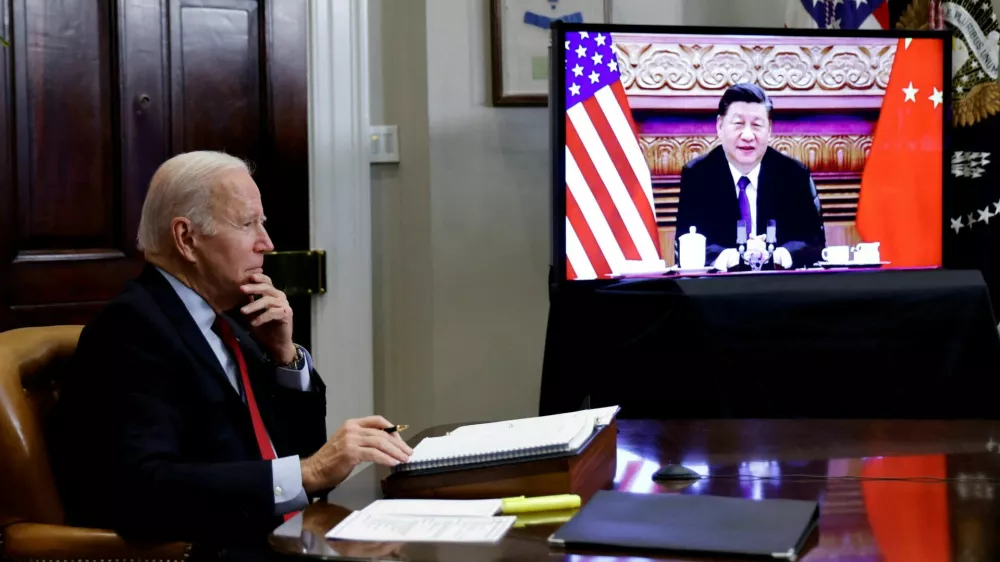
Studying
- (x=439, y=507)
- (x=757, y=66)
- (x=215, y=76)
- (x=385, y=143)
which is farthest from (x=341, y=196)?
(x=439, y=507)

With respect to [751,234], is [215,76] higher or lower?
higher

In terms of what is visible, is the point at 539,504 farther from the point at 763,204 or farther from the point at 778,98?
the point at 778,98

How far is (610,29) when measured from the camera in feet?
9.21

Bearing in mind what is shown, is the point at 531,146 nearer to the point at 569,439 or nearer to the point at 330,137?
the point at 330,137

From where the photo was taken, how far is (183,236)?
5.51 feet

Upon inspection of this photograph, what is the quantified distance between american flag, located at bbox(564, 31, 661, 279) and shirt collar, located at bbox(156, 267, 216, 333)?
1276mm

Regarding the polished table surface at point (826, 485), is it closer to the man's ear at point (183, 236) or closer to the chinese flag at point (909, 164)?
the man's ear at point (183, 236)

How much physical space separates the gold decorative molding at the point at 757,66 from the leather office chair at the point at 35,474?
66.4 inches

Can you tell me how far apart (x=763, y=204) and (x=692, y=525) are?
189 cm

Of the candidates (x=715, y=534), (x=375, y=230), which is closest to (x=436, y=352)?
(x=375, y=230)

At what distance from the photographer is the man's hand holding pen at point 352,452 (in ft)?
4.58

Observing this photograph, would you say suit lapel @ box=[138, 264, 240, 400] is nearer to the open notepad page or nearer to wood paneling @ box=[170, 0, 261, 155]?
the open notepad page

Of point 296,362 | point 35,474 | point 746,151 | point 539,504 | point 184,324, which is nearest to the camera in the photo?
point 539,504

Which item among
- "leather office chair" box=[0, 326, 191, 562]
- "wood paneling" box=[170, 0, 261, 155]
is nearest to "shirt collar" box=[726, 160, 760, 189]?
"wood paneling" box=[170, 0, 261, 155]
